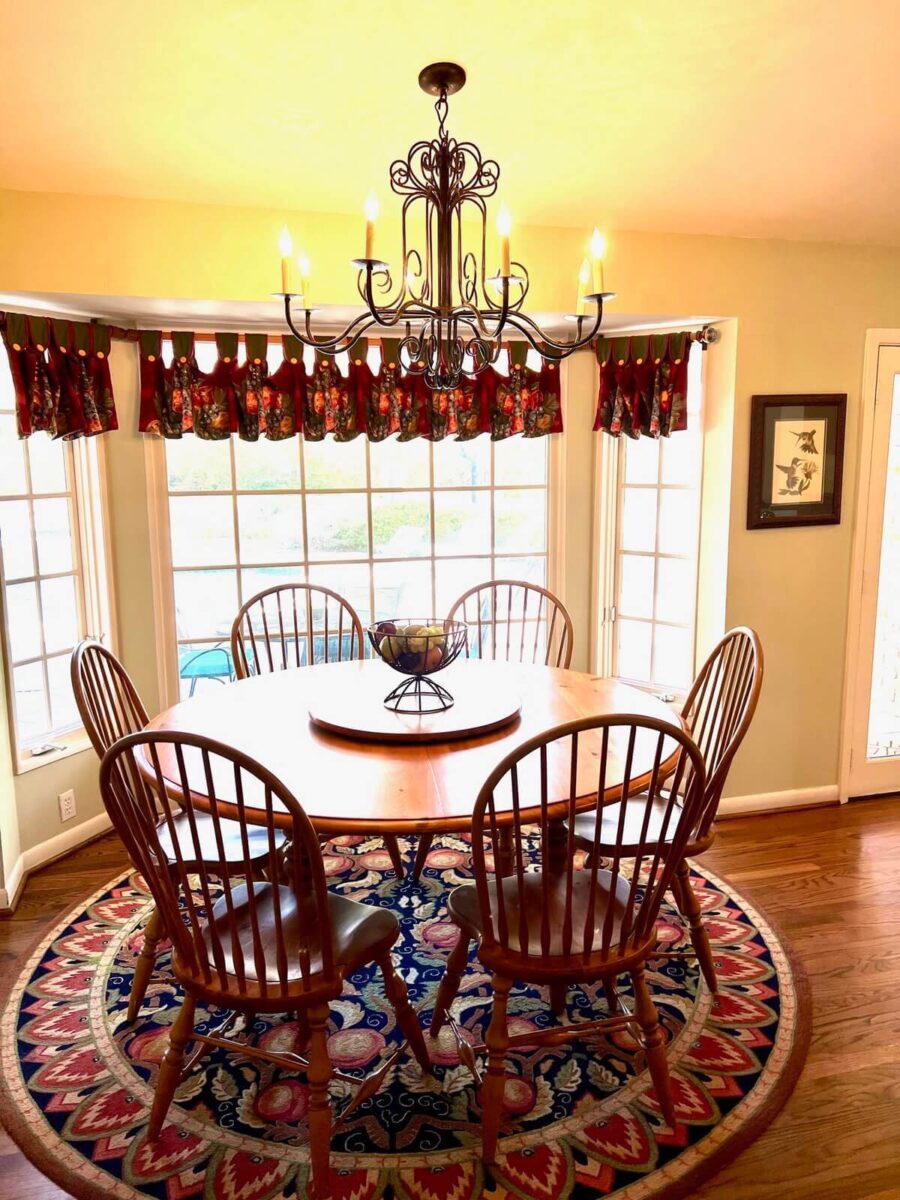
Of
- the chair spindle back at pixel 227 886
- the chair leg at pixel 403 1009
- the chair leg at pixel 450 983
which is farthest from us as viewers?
the chair leg at pixel 450 983

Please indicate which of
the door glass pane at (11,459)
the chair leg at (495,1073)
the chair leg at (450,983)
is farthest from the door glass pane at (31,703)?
the chair leg at (495,1073)

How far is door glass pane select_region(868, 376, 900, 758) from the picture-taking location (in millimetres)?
3455

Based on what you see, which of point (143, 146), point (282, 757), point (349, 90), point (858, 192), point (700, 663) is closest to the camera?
point (282, 757)

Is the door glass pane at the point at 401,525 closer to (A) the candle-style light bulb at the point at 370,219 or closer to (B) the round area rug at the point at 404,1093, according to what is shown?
(B) the round area rug at the point at 404,1093

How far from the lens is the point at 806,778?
3.57 meters

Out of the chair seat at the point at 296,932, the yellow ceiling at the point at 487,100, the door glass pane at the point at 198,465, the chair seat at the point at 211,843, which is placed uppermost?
the yellow ceiling at the point at 487,100

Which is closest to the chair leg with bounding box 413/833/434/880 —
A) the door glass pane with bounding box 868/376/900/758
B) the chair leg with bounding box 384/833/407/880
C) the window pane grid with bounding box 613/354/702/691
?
the chair leg with bounding box 384/833/407/880

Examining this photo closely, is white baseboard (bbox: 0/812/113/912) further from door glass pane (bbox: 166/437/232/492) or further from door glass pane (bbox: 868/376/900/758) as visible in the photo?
door glass pane (bbox: 868/376/900/758)

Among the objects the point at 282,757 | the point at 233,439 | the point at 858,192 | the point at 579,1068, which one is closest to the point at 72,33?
the point at 233,439

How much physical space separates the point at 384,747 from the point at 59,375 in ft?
6.29

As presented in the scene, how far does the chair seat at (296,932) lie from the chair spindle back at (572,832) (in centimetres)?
26

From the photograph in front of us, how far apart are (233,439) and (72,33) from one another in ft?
5.13

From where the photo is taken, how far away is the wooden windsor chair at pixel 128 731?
206cm

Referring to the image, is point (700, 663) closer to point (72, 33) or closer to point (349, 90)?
point (349, 90)
